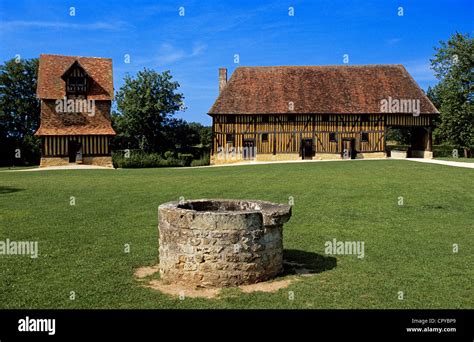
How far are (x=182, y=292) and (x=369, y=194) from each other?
10.7 meters

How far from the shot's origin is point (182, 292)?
6574mm

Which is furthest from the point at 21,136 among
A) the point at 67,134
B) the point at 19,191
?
the point at 19,191

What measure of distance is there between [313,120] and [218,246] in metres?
30.8

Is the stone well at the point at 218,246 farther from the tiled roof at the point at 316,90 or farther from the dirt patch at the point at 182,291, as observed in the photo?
the tiled roof at the point at 316,90

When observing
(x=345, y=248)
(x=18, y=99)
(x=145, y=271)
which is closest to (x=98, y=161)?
(x=18, y=99)

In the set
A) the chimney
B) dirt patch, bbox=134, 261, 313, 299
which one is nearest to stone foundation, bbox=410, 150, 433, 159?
the chimney

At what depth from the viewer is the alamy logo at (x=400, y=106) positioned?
36.3 metres

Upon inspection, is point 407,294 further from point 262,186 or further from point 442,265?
point 262,186

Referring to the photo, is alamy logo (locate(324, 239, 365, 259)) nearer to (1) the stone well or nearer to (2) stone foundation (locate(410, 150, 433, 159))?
(1) the stone well

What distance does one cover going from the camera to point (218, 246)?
6.72m
